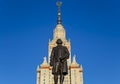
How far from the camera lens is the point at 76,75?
13175cm

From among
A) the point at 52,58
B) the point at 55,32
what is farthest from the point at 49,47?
the point at 52,58

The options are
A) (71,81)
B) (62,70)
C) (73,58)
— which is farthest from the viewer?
(73,58)

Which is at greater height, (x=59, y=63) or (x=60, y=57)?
(x=60, y=57)

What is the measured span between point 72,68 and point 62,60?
109694 mm

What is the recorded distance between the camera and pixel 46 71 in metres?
132

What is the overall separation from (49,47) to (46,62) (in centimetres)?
876

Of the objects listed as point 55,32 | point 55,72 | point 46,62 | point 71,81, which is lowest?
point 55,72

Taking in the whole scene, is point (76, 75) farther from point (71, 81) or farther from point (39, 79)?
point (39, 79)

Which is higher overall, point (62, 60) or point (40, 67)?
point (40, 67)

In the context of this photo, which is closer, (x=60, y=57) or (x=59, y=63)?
(x=59, y=63)

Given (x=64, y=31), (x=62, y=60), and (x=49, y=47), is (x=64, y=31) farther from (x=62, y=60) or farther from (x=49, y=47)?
(x=62, y=60)

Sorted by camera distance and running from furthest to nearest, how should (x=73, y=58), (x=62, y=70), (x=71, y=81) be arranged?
(x=73, y=58)
(x=71, y=81)
(x=62, y=70)

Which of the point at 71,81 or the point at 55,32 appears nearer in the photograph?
the point at 71,81

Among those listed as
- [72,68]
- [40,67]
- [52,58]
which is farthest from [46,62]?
[52,58]
